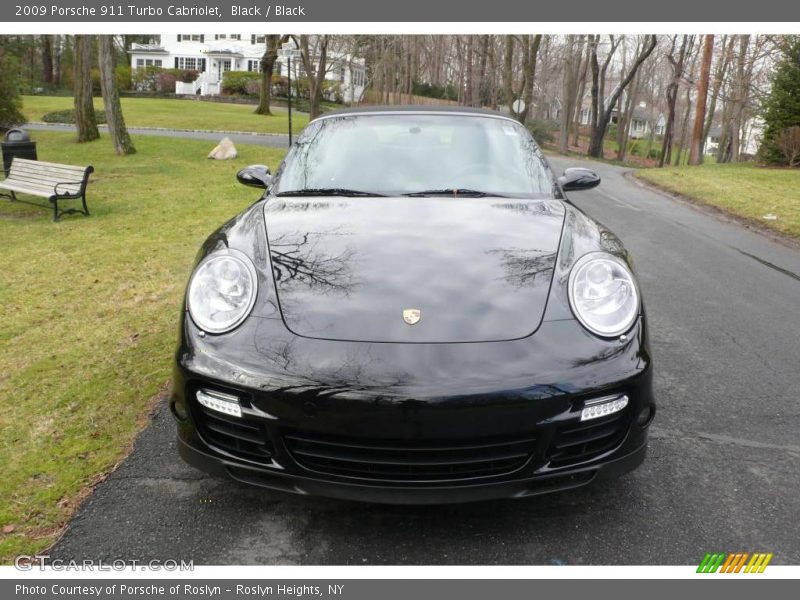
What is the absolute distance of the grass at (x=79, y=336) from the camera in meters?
2.75

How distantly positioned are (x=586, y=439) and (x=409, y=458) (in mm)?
627

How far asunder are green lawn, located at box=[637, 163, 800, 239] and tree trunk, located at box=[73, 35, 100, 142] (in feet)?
49.5

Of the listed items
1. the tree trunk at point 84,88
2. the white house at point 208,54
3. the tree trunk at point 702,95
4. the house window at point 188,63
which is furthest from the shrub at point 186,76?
the tree trunk at point 702,95

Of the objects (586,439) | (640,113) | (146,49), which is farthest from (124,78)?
(640,113)

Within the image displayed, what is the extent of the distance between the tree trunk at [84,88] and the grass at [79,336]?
26.2 feet

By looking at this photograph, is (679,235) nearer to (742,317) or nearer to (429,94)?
(742,317)

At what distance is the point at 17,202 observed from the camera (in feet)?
33.5

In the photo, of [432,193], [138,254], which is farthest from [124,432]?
[138,254]

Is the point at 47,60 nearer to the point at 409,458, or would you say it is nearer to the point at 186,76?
the point at 186,76

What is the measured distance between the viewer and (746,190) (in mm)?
13352

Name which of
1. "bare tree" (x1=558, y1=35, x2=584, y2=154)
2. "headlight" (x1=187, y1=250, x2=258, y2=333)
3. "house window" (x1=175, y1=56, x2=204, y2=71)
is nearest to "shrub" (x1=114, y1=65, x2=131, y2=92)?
"house window" (x1=175, y1=56, x2=204, y2=71)

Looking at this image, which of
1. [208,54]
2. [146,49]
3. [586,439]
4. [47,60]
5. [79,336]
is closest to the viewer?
[586,439]

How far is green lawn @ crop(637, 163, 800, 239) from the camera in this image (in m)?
10.4

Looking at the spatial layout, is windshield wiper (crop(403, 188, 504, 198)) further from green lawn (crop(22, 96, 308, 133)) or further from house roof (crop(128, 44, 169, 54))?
house roof (crop(128, 44, 169, 54))
